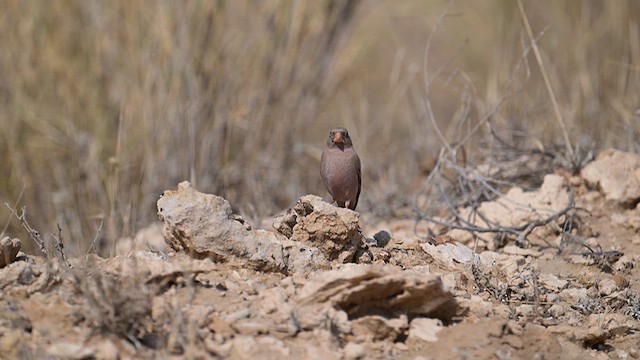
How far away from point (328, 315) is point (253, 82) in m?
5.04

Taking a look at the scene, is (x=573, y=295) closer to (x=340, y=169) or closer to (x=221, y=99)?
(x=340, y=169)

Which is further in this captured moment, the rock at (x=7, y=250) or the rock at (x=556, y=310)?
the rock at (x=556, y=310)

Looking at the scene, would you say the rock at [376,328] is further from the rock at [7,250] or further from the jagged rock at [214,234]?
the rock at [7,250]

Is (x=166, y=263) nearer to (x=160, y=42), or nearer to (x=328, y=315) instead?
(x=328, y=315)

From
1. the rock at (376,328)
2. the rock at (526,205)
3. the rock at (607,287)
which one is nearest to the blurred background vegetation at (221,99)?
the rock at (526,205)

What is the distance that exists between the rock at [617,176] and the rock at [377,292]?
253 cm

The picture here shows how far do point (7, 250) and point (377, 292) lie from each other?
1573 mm

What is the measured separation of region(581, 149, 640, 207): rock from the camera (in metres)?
5.71

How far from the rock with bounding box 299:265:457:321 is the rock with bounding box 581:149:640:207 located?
2528 millimetres

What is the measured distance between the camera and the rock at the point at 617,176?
571 centimetres

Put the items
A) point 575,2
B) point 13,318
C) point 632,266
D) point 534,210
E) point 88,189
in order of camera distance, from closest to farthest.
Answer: point 13,318 → point 632,266 → point 534,210 → point 88,189 → point 575,2

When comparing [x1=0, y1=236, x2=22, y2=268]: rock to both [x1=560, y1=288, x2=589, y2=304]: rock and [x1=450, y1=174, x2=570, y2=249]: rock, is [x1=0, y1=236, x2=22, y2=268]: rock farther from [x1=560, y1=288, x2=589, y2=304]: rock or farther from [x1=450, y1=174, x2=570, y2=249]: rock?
[x1=450, y1=174, x2=570, y2=249]: rock

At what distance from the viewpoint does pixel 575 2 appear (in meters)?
9.38

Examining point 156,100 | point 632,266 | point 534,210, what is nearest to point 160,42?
point 156,100
